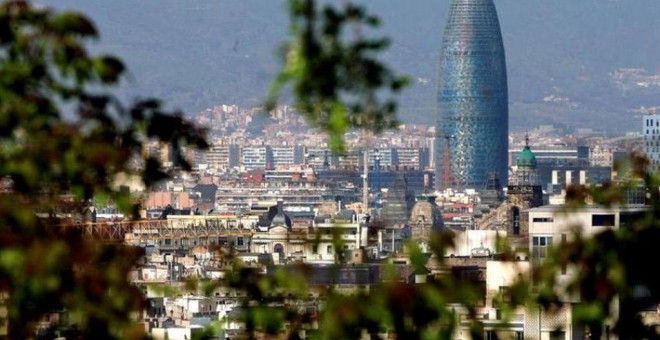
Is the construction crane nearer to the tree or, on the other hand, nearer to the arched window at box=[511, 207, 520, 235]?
the arched window at box=[511, 207, 520, 235]

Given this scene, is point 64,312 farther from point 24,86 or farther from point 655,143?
point 655,143

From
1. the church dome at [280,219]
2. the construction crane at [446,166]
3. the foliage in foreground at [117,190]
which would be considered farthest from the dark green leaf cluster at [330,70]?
the construction crane at [446,166]

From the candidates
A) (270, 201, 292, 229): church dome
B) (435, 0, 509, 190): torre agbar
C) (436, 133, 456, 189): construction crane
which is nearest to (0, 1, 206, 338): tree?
(270, 201, 292, 229): church dome

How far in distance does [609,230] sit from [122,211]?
3.11 ft

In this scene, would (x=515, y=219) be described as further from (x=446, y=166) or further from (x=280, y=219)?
(x=446, y=166)

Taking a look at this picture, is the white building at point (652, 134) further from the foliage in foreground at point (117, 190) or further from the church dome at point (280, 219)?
the foliage in foreground at point (117, 190)

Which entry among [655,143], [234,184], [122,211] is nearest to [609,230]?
[122,211]

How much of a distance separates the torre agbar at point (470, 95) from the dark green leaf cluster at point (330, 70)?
13196 centimetres

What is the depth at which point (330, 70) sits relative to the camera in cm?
557

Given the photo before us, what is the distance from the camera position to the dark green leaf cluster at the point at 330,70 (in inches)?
217

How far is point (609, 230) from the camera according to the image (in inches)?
226

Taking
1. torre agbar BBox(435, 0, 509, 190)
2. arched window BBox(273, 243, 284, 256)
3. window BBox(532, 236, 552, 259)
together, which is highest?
torre agbar BBox(435, 0, 509, 190)

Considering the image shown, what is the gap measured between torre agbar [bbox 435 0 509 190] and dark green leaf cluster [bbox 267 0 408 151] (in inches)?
5195

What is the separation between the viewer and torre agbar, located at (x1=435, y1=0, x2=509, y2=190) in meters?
139
